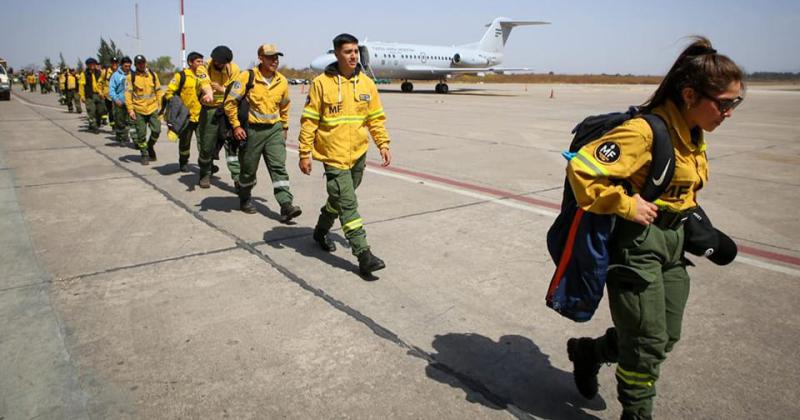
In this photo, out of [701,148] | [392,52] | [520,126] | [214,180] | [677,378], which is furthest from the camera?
[392,52]

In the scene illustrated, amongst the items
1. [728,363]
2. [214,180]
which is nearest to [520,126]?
[214,180]

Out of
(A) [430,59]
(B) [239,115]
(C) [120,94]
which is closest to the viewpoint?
(B) [239,115]

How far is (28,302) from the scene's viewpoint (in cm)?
362

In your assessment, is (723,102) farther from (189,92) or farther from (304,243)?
(189,92)

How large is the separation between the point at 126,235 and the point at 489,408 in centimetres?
414

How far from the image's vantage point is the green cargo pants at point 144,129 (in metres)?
9.12

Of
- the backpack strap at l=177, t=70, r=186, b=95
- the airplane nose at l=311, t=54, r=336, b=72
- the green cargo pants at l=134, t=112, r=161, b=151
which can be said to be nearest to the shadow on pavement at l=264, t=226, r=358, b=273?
the backpack strap at l=177, t=70, r=186, b=95

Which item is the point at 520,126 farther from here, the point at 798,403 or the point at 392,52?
the point at 392,52

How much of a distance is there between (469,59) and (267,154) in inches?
1468

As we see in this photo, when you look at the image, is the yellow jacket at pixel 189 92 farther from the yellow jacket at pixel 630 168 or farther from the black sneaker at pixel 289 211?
the yellow jacket at pixel 630 168

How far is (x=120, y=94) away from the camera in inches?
421

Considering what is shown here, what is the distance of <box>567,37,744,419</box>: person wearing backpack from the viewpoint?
2.00 meters

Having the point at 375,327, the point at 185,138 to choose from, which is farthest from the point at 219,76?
the point at 375,327

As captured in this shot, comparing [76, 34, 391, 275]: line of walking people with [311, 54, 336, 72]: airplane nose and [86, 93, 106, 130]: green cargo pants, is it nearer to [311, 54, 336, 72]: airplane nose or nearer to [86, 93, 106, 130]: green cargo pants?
[86, 93, 106, 130]: green cargo pants
